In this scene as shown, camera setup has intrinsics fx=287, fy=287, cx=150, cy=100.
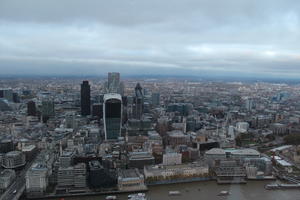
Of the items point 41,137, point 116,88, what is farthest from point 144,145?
point 116,88

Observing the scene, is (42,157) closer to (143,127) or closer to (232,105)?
(143,127)

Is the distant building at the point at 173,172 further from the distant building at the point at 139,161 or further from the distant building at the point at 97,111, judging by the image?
the distant building at the point at 97,111

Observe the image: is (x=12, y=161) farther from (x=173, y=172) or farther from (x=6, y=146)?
(x=173, y=172)

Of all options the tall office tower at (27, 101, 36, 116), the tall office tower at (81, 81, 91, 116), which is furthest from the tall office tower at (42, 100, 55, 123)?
the tall office tower at (81, 81, 91, 116)

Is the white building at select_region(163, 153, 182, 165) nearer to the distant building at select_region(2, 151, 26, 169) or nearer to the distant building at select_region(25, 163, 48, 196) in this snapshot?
the distant building at select_region(25, 163, 48, 196)

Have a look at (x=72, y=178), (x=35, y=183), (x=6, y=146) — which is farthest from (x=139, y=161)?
(x=6, y=146)
